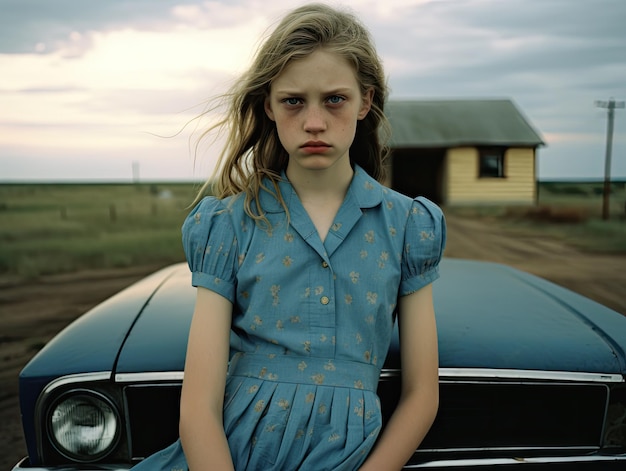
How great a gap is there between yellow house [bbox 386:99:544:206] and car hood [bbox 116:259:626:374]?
595 inches

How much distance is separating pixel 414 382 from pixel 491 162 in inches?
667

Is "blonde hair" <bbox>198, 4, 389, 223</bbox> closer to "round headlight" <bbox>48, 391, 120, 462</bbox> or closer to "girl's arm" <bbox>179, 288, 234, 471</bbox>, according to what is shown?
"girl's arm" <bbox>179, 288, 234, 471</bbox>

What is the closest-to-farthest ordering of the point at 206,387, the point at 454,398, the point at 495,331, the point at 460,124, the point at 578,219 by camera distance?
1. the point at 206,387
2. the point at 454,398
3. the point at 495,331
4. the point at 578,219
5. the point at 460,124

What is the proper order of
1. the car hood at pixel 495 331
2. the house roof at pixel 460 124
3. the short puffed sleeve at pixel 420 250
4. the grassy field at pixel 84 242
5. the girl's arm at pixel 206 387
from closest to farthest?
1. the girl's arm at pixel 206 387
2. the short puffed sleeve at pixel 420 250
3. the car hood at pixel 495 331
4. the grassy field at pixel 84 242
5. the house roof at pixel 460 124

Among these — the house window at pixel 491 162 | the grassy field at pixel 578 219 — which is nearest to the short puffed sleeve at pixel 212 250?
the grassy field at pixel 578 219

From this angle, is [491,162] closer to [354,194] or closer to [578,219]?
[578,219]

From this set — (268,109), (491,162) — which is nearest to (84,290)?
(268,109)

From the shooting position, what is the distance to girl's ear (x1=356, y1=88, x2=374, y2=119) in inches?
57.2

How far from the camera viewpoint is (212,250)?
133 centimetres

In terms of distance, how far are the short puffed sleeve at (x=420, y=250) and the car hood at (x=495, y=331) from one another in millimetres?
199

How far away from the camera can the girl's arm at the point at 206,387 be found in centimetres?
124

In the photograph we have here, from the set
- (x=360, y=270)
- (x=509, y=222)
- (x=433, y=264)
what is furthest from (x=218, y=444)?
(x=509, y=222)

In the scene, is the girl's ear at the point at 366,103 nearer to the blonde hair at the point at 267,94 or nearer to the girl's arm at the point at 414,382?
the blonde hair at the point at 267,94

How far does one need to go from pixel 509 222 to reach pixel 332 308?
1230 cm
